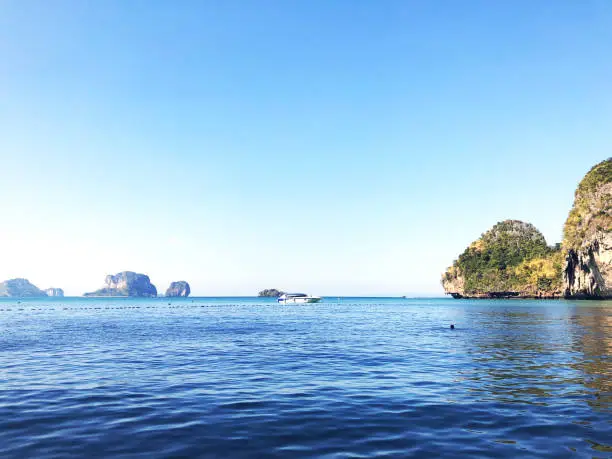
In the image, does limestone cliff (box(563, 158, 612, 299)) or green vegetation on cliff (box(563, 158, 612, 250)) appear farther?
green vegetation on cliff (box(563, 158, 612, 250))

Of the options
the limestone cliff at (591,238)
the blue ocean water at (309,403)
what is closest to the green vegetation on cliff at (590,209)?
the limestone cliff at (591,238)

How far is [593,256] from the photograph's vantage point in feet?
511

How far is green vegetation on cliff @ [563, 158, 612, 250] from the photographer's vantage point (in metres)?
153

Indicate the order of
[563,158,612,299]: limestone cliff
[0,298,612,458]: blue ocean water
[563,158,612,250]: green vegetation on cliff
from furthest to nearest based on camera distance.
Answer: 1. [563,158,612,250]: green vegetation on cliff
2. [563,158,612,299]: limestone cliff
3. [0,298,612,458]: blue ocean water

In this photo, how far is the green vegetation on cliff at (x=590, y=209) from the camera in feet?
502

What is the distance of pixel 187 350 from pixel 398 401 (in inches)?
861

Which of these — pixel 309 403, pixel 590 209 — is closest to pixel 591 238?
pixel 590 209

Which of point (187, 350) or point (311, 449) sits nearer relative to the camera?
point (311, 449)

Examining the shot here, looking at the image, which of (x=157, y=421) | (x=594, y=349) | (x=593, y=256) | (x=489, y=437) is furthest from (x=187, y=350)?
(x=593, y=256)

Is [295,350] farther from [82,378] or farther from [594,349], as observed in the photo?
[594,349]

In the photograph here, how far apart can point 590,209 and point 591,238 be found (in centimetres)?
1332

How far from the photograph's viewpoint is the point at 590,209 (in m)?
162

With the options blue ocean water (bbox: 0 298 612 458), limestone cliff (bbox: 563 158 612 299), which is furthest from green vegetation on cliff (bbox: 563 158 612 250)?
blue ocean water (bbox: 0 298 612 458)

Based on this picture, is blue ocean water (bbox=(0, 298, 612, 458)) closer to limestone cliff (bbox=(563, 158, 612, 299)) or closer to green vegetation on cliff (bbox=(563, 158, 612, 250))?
limestone cliff (bbox=(563, 158, 612, 299))
